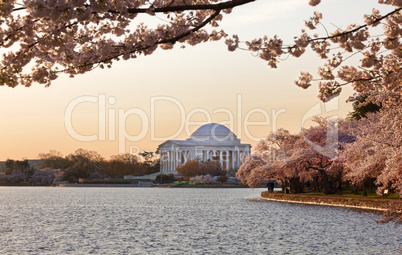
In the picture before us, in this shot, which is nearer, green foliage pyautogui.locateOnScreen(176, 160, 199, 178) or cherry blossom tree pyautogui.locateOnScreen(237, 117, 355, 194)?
cherry blossom tree pyautogui.locateOnScreen(237, 117, 355, 194)

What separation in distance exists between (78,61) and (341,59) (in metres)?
5.54

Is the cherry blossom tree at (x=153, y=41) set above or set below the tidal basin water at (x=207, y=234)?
above

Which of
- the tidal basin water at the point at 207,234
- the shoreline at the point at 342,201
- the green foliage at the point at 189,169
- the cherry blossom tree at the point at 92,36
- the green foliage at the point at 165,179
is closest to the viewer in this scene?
the cherry blossom tree at the point at 92,36

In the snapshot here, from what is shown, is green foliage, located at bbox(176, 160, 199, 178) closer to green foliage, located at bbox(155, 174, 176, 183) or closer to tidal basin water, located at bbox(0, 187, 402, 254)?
green foliage, located at bbox(155, 174, 176, 183)

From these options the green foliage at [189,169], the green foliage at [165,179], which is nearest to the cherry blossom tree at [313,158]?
the green foliage at [189,169]

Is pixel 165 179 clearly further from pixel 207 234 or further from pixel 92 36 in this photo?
A: pixel 92 36

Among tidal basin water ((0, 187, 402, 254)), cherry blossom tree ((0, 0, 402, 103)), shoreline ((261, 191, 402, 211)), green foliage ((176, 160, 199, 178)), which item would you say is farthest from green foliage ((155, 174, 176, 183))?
cherry blossom tree ((0, 0, 402, 103))

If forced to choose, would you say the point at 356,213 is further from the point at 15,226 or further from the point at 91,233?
the point at 15,226

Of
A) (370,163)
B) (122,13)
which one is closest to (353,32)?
(122,13)

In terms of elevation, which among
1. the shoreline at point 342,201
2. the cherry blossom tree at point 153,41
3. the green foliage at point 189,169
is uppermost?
the green foliage at point 189,169

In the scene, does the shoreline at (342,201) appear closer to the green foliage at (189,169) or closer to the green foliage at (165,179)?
the green foliage at (189,169)

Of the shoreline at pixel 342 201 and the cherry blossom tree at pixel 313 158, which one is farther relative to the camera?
the cherry blossom tree at pixel 313 158

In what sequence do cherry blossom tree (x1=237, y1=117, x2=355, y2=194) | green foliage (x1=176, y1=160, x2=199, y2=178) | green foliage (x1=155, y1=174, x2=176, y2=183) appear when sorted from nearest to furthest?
cherry blossom tree (x1=237, y1=117, x2=355, y2=194), green foliage (x1=176, y1=160, x2=199, y2=178), green foliage (x1=155, y1=174, x2=176, y2=183)

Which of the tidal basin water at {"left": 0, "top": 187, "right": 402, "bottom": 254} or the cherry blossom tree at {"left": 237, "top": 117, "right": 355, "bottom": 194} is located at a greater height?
the cherry blossom tree at {"left": 237, "top": 117, "right": 355, "bottom": 194}
